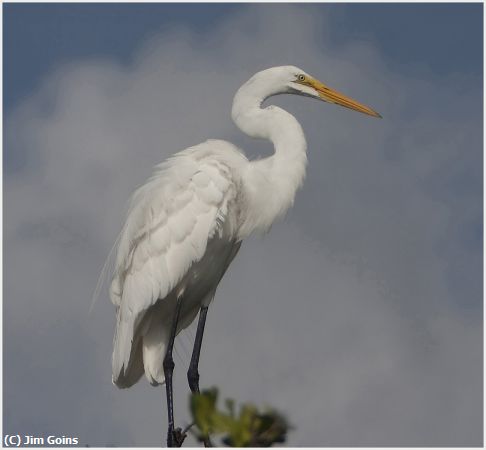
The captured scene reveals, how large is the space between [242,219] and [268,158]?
513mm

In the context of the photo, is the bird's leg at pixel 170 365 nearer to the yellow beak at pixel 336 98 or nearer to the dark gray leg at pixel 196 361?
the dark gray leg at pixel 196 361

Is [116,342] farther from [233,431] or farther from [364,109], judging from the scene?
[233,431]

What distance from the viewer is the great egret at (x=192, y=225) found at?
7.07m

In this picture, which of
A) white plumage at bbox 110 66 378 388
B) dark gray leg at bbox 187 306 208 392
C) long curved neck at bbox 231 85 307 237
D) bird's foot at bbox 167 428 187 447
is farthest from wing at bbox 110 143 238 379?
bird's foot at bbox 167 428 187 447

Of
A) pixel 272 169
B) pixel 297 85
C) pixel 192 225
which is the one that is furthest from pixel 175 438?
pixel 297 85

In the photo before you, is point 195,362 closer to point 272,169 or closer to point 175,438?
point 175,438

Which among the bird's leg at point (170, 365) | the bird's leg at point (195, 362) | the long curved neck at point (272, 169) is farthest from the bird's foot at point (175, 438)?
the long curved neck at point (272, 169)

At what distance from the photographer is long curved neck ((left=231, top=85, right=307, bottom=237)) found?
7.24 m

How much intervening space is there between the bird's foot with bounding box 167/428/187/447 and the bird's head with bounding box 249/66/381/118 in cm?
258

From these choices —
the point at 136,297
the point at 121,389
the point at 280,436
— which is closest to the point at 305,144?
the point at 136,297

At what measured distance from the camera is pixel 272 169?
24.0 feet

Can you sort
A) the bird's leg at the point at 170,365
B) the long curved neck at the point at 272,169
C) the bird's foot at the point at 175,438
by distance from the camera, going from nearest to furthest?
the bird's foot at the point at 175,438
the bird's leg at the point at 170,365
the long curved neck at the point at 272,169

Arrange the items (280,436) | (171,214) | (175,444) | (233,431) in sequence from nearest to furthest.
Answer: (233,431), (280,436), (175,444), (171,214)

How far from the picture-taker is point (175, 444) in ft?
21.5
